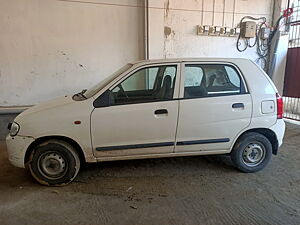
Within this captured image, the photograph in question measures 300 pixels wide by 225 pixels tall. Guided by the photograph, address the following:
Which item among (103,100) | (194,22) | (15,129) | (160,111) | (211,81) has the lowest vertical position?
(15,129)

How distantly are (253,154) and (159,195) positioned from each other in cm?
145

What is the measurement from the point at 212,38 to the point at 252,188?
4.13 m

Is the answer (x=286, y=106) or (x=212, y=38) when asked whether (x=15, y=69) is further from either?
(x=286, y=106)

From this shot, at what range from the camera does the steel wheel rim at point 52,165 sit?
301 cm

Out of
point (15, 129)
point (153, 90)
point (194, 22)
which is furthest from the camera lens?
point (194, 22)

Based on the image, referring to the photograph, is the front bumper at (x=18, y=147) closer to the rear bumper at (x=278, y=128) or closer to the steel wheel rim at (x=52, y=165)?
the steel wheel rim at (x=52, y=165)

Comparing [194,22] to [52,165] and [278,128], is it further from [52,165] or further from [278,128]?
[52,165]

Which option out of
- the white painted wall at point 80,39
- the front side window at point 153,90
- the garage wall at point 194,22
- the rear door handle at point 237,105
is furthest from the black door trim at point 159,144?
the garage wall at point 194,22

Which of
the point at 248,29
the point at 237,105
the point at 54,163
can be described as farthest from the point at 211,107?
the point at 248,29

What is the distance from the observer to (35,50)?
5176mm

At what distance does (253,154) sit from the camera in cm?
335

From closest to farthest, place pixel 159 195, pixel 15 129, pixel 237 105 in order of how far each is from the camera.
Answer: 1. pixel 159 195
2. pixel 15 129
3. pixel 237 105

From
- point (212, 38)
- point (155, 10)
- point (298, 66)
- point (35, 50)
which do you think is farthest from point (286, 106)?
point (35, 50)

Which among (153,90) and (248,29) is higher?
(248,29)
